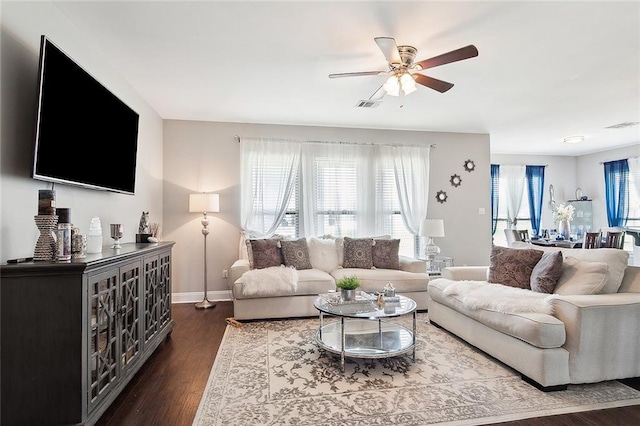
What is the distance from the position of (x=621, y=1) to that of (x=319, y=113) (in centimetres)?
312

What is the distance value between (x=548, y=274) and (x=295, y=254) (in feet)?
8.99

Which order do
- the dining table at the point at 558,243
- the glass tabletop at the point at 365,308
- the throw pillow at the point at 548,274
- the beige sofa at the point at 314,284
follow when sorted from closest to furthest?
1. the glass tabletop at the point at 365,308
2. the throw pillow at the point at 548,274
3. the beige sofa at the point at 314,284
4. the dining table at the point at 558,243

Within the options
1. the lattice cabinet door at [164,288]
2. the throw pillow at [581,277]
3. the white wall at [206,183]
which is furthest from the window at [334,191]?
the throw pillow at [581,277]

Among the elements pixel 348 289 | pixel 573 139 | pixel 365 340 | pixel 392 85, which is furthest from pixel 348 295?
pixel 573 139

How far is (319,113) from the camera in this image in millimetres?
4570

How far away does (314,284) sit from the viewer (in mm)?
3906

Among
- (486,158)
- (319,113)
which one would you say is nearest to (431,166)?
(486,158)

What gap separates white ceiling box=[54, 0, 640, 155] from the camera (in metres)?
2.31

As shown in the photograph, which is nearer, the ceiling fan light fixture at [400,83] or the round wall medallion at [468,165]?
the ceiling fan light fixture at [400,83]

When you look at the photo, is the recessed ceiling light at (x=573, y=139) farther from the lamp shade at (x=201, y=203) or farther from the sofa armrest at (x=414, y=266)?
the lamp shade at (x=201, y=203)

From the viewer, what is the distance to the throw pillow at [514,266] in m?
3.06

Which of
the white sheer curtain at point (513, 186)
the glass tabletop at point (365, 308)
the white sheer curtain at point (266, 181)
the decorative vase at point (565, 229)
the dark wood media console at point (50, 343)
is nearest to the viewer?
the dark wood media console at point (50, 343)

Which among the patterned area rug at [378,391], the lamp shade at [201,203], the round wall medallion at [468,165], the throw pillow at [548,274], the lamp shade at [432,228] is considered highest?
the round wall medallion at [468,165]

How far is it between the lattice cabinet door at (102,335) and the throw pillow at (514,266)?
3253mm
